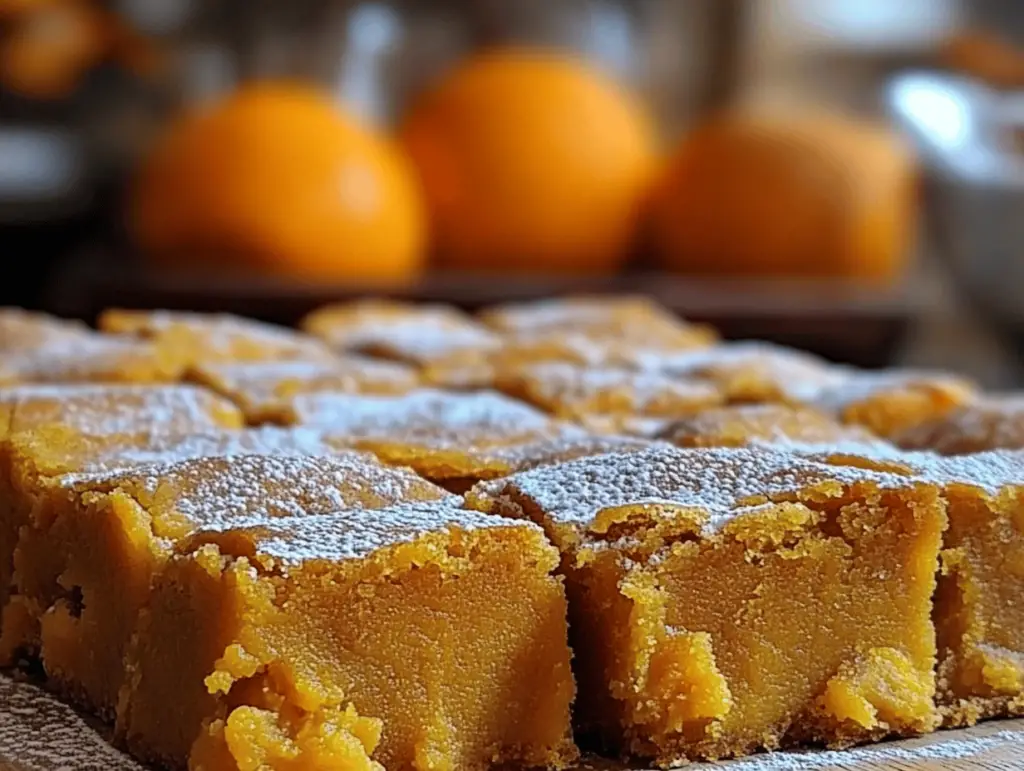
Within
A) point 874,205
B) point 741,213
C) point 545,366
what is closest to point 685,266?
point 741,213

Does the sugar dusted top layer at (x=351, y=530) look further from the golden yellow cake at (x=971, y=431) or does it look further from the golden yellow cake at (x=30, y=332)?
the golden yellow cake at (x=30, y=332)

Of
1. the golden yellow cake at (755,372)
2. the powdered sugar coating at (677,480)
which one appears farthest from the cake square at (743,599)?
the golden yellow cake at (755,372)

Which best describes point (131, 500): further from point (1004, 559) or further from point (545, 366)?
point (545, 366)

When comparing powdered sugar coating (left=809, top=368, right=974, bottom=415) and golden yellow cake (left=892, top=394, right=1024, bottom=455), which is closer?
golden yellow cake (left=892, top=394, right=1024, bottom=455)

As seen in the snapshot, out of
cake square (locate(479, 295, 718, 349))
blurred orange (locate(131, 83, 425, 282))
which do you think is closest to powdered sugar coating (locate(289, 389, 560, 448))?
cake square (locate(479, 295, 718, 349))

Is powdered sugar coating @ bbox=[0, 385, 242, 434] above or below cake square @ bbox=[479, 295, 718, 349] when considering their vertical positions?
above

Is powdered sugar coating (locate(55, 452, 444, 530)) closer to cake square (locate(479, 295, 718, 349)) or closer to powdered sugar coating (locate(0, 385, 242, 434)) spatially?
powdered sugar coating (locate(0, 385, 242, 434))

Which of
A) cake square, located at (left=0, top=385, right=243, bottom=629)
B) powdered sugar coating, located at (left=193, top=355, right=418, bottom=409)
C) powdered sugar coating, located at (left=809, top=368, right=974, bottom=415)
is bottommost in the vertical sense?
powdered sugar coating, located at (left=193, top=355, right=418, bottom=409)
